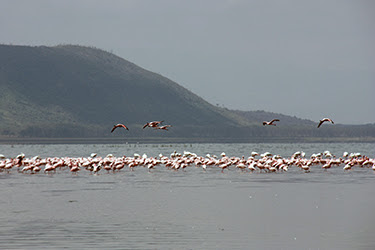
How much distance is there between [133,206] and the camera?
85.8 ft

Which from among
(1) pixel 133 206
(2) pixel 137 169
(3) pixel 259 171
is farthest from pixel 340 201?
(2) pixel 137 169

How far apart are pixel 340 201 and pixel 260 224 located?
24.5ft

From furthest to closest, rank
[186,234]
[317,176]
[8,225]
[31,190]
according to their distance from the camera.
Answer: [317,176], [31,190], [8,225], [186,234]

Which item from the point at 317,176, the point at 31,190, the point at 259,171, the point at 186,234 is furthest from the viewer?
the point at 259,171

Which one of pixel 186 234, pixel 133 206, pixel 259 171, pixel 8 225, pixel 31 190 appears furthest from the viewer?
pixel 259 171

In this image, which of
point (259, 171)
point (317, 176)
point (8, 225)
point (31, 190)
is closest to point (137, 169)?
point (259, 171)

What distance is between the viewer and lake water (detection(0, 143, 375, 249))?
18.2 metres

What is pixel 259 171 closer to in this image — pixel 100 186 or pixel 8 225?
pixel 100 186

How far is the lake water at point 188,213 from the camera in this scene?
18.2 meters

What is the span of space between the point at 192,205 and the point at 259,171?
871 inches

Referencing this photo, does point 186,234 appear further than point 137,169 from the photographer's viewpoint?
No

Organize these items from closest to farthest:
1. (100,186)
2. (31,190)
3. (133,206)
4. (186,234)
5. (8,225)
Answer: (186,234) → (8,225) → (133,206) → (31,190) → (100,186)

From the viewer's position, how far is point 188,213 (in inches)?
938

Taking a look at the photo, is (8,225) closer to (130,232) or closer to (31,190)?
(130,232)
